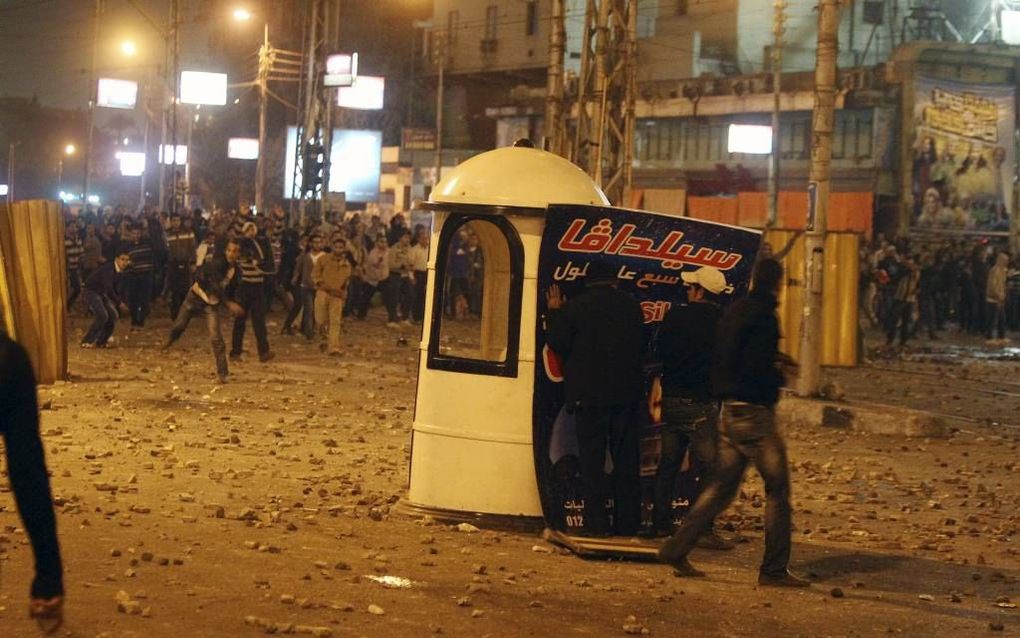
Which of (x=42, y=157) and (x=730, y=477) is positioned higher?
(x=42, y=157)

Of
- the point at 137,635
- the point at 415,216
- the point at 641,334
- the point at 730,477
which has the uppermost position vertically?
the point at 415,216

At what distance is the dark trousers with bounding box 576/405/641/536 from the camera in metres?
9.05

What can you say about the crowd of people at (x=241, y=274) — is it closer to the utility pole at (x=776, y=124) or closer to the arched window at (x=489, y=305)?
the arched window at (x=489, y=305)

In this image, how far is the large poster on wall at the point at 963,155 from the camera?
4500 centimetres

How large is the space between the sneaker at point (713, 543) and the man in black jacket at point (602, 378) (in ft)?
2.10

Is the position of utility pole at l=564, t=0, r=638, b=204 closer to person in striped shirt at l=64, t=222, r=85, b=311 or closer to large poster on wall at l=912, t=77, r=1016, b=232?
person in striped shirt at l=64, t=222, r=85, b=311

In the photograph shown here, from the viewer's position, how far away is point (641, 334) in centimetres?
912

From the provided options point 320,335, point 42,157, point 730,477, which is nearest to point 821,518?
point 730,477

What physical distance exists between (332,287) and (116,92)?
53212 mm

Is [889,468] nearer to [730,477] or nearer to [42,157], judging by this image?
[730,477]

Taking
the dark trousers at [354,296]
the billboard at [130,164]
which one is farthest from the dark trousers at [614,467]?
the billboard at [130,164]

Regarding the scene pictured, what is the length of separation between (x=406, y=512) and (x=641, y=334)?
2.09m

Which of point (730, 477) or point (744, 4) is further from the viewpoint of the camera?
point (744, 4)

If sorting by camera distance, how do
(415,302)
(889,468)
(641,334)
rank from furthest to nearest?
(415,302) → (889,468) → (641,334)
